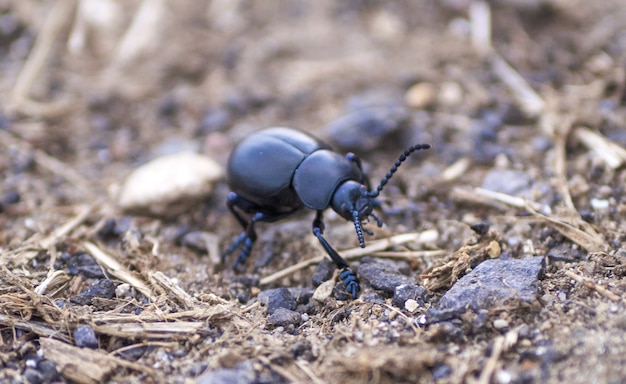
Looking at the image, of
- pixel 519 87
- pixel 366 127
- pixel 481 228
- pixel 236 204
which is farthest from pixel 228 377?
pixel 519 87

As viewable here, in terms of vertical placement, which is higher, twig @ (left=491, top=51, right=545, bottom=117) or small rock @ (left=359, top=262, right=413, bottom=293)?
twig @ (left=491, top=51, right=545, bottom=117)

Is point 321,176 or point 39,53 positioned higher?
point 39,53

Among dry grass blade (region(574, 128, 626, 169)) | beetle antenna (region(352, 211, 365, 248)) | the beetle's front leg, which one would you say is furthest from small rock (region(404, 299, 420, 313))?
dry grass blade (region(574, 128, 626, 169))

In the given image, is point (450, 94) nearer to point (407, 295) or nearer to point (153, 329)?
point (407, 295)

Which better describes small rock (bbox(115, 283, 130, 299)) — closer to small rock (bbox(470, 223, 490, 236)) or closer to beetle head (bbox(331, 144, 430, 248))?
beetle head (bbox(331, 144, 430, 248))

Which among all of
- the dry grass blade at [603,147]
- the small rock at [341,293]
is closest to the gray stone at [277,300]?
the small rock at [341,293]

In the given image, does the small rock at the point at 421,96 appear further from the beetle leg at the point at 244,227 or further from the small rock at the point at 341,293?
the small rock at the point at 341,293

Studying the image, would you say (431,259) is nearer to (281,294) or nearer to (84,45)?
(281,294)
